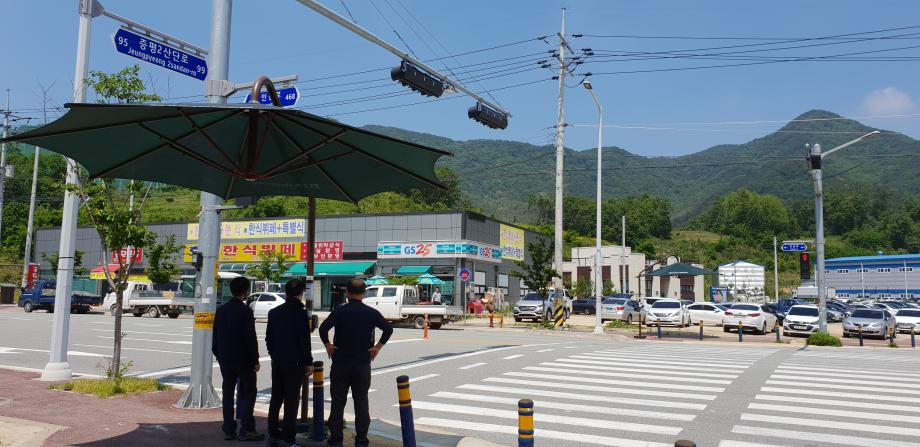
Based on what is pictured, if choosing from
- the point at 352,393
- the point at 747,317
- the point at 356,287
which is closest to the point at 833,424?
the point at 352,393

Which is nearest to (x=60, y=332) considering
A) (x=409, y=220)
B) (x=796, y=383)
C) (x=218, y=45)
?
(x=218, y=45)

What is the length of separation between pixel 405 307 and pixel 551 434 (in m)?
21.7

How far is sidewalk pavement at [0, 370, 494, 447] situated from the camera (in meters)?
7.16

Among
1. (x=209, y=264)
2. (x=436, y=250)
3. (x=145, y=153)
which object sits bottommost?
(x=209, y=264)

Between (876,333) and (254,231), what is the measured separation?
3873 cm

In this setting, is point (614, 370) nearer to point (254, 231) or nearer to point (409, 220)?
point (409, 220)

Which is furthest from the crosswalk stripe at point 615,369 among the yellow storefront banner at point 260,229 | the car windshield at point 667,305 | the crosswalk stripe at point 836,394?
the yellow storefront banner at point 260,229

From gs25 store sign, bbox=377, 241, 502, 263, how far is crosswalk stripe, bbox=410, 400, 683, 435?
1277 inches

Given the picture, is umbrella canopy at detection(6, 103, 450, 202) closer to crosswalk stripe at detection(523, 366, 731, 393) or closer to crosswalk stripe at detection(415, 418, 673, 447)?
crosswalk stripe at detection(415, 418, 673, 447)

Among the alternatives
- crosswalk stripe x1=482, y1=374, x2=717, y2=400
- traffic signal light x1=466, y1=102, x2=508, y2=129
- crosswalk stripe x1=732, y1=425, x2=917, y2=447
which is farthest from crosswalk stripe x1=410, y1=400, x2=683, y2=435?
traffic signal light x1=466, y1=102, x2=508, y2=129

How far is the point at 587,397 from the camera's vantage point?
36.4ft

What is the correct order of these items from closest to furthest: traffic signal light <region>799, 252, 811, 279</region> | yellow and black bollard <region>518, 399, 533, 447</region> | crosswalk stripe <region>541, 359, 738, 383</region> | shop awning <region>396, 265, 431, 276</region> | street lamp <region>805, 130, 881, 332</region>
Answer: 1. yellow and black bollard <region>518, 399, 533, 447</region>
2. crosswalk stripe <region>541, 359, 738, 383</region>
3. street lamp <region>805, 130, 881, 332</region>
4. traffic signal light <region>799, 252, 811, 279</region>
5. shop awning <region>396, 265, 431, 276</region>

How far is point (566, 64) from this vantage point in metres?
31.4

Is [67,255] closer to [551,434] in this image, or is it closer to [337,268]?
[551,434]
